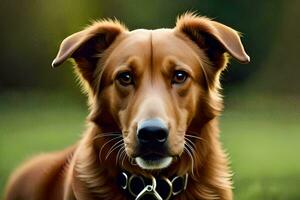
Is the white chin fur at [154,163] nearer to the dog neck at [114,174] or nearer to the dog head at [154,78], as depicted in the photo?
the dog head at [154,78]

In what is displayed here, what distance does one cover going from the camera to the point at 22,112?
6.46m

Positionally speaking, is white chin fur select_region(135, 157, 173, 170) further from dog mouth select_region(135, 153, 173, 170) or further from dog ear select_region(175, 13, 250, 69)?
dog ear select_region(175, 13, 250, 69)

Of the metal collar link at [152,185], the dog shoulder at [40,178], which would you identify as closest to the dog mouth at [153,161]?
the metal collar link at [152,185]

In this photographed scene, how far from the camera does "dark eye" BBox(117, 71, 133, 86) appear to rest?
378cm

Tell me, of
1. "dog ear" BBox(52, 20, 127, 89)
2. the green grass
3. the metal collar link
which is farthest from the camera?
the green grass

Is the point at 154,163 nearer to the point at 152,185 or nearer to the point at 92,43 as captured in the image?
the point at 152,185

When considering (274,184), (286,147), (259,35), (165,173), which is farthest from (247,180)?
(165,173)

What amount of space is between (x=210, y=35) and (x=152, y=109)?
1.68 ft

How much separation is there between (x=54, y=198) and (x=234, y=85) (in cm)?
231

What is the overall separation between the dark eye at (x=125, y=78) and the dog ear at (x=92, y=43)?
0.84 ft

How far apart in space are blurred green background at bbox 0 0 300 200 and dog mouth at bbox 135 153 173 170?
5.99ft

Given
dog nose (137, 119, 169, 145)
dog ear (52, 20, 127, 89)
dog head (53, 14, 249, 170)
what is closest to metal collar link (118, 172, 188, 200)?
dog head (53, 14, 249, 170)

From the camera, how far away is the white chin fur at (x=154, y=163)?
3.69 m

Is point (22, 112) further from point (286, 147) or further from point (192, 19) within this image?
point (192, 19)
